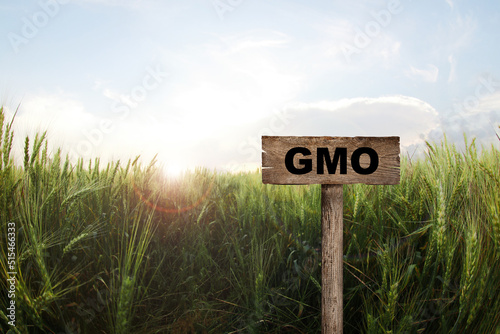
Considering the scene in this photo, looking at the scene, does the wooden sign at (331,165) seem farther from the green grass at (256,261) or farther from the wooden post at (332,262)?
the green grass at (256,261)

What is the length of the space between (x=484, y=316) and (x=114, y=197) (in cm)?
228

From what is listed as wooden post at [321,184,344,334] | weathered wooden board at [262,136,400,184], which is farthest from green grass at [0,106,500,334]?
weathered wooden board at [262,136,400,184]

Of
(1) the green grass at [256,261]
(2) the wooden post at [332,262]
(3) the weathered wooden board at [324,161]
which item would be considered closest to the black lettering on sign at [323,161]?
(3) the weathered wooden board at [324,161]

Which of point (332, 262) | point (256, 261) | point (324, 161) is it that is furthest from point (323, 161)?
point (256, 261)

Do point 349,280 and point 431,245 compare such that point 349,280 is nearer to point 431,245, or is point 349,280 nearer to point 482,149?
point 431,245

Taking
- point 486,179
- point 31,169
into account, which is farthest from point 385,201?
point 31,169

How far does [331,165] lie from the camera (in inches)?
70.2

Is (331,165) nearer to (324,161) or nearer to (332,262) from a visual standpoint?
(324,161)

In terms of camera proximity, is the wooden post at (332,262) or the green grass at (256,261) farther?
the wooden post at (332,262)

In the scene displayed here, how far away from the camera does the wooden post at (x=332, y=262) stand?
1.67 m

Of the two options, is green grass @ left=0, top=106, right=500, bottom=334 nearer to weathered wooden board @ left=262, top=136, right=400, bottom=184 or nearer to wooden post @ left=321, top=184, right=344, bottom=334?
wooden post @ left=321, top=184, right=344, bottom=334

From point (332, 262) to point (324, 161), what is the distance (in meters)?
0.52

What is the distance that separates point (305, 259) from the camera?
2021mm

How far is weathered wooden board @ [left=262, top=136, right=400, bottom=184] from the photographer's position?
1.78m
